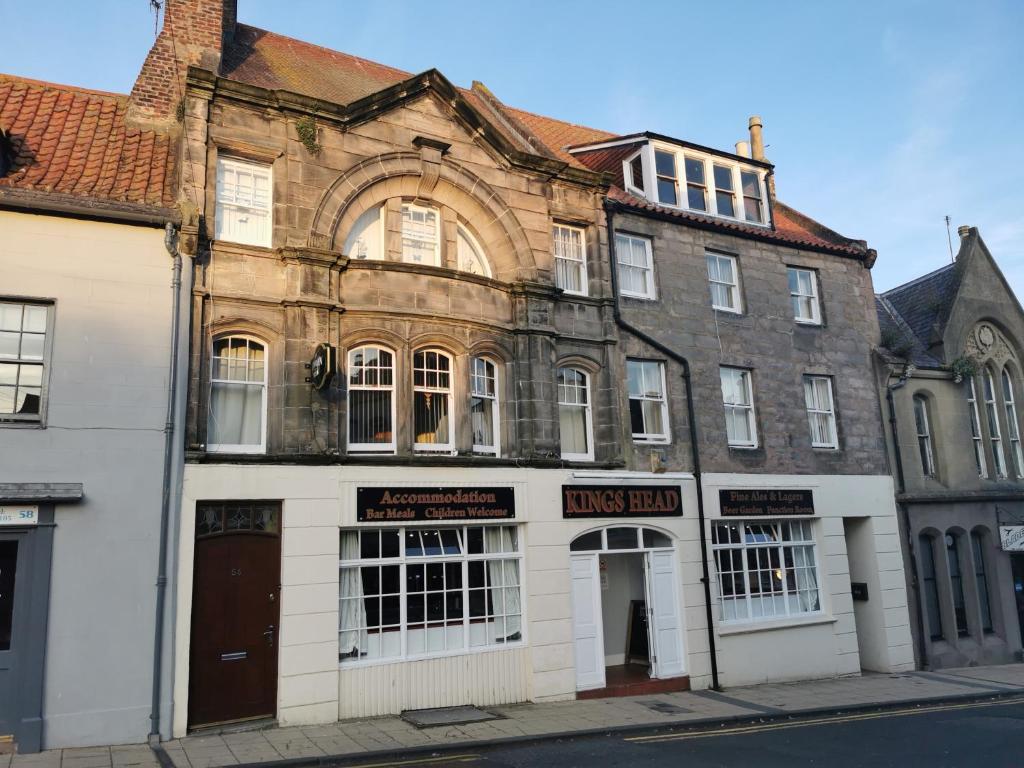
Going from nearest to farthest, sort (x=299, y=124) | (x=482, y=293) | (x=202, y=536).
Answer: (x=202, y=536) → (x=299, y=124) → (x=482, y=293)

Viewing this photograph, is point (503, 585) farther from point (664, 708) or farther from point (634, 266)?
point (634, 266)

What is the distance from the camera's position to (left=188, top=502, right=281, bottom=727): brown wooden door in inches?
464

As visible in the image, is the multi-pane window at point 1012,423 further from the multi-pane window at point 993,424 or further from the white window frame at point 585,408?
the white window frame at point 585,408

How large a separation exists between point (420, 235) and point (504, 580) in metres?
6.84

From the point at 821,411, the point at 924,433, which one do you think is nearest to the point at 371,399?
the point at 821,411

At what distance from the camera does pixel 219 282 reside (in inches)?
512

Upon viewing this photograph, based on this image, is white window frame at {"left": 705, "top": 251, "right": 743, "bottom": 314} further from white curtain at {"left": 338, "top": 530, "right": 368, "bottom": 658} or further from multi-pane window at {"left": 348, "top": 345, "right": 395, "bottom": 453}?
white curtain at {"left": 338, "top": 530, "right": 368, "bottom": 658}

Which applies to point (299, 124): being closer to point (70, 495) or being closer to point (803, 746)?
point (70, 495)

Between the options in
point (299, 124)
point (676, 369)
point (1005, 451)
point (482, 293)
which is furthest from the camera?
point (1005, 451)

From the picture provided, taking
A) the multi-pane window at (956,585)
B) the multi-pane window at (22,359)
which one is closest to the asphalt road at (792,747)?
the multi-pane window at (22,359)

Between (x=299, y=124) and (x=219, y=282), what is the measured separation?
3.37 metres

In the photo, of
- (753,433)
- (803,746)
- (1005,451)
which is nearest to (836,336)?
(753,433)

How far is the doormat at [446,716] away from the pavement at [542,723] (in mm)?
140

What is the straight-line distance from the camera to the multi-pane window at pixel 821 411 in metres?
19.9
